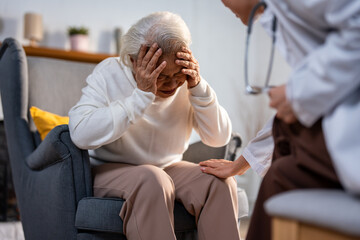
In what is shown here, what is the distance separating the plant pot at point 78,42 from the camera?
3.13 metres

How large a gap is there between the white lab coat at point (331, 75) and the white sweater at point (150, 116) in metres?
0.64

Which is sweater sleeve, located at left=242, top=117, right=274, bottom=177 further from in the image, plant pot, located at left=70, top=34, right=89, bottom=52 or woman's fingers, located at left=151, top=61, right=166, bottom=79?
plant pot, located at left=70, top=34, right=89, bottom=52

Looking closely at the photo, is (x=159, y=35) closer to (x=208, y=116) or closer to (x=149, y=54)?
(x=149, y=54)

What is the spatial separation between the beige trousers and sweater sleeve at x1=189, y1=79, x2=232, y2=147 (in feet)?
0.51

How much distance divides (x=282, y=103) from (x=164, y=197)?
0.55m

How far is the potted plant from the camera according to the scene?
3.13 metres

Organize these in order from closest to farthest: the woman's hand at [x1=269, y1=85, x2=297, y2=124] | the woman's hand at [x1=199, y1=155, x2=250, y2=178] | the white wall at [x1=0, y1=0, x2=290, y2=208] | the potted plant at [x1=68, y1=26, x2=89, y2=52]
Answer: the woman's hand at [x1=269, y1=85, x2=297, y2=124] → the woman's hand at [x1=199, y1=155, x2=250, y2=178] → the potted plant at [x1=68, y1=26, x2=89, y2=52] → the white wall at [x1=0, y1=0, x2=290, y2=208]

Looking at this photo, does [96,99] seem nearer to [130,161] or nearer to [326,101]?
[130,161]

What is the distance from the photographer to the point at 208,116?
151cm

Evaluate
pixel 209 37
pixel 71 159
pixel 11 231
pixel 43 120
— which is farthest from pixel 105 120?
pixel 209 37

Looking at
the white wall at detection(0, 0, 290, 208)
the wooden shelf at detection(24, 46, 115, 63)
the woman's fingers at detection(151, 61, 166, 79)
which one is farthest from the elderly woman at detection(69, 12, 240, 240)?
the white wall at detection(0, 0, 290, 208)

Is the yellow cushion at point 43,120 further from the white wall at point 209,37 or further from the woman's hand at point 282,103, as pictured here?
the white wall at point 209,37

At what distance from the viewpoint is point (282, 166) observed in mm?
890

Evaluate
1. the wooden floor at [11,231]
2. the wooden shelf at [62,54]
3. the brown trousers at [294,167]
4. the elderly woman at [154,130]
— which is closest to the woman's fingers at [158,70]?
the elderly woman at [154,130]
